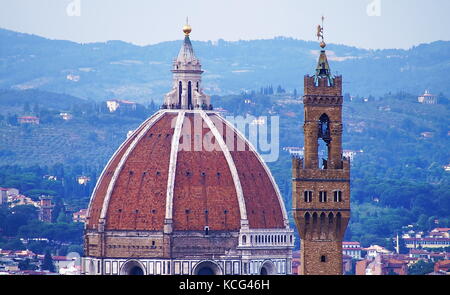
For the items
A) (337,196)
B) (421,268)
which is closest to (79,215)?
(421,268)

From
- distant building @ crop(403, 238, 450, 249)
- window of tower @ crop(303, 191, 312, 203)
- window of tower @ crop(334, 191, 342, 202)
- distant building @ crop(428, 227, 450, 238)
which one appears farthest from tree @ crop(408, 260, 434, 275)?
window of tower @ crop(303, 191, 312, 203)

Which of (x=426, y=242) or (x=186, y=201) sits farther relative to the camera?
(x=426, y=242)

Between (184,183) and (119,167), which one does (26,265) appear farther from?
(184,183)

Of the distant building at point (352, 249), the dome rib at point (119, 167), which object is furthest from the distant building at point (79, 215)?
the dome rib at point (119, 167)

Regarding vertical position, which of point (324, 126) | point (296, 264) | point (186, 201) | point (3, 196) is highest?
point (324, 126)

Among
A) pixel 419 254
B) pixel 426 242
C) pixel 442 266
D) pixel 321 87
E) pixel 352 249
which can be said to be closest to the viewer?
pixel 321 87

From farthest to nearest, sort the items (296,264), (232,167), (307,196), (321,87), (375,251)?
(375,251), (296,264), (232,167), (321,87), (307,196)

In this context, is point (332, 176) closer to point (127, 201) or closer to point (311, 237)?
point (311, 237)

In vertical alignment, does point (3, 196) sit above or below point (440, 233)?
above
